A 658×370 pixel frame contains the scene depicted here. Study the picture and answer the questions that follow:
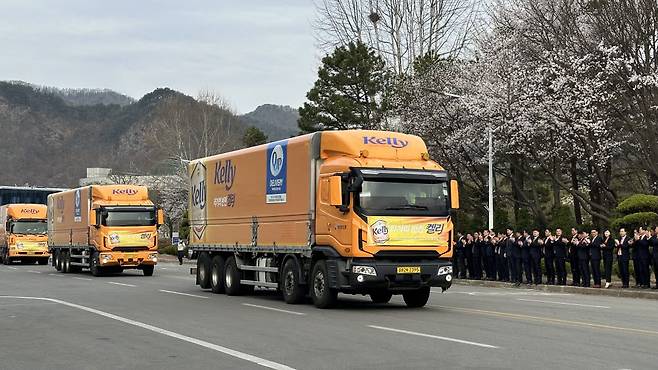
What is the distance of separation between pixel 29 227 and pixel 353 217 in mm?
36866

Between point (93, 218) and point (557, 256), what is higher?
point (93, 218)

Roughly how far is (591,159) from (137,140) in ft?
286

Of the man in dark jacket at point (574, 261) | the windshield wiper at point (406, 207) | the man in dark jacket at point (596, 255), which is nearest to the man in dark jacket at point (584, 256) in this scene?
the man in dark jacket at point (596, 255)

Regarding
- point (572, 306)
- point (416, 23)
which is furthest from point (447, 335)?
point (416, 23)

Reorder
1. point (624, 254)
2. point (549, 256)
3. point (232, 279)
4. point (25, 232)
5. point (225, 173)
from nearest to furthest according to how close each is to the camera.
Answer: point (232, 279), point (225, 173), point (624, 254), point (549, 256), point (25, 232)

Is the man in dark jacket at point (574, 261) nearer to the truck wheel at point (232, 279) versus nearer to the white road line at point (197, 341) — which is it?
the truck wheel at point (232, 279)

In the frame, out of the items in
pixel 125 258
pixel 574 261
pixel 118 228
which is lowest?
pixel 574 261

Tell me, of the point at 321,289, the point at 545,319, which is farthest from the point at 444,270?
the point at 545,319

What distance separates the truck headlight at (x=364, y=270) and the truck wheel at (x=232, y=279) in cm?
629

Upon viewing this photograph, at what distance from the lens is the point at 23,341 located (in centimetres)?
1341

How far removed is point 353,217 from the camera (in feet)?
58.9

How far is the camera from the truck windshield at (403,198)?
1808 centimetres

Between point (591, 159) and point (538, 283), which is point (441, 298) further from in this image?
point (591, 159)

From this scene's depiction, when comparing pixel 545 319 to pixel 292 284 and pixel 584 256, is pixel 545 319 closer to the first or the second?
pixel 292 284
